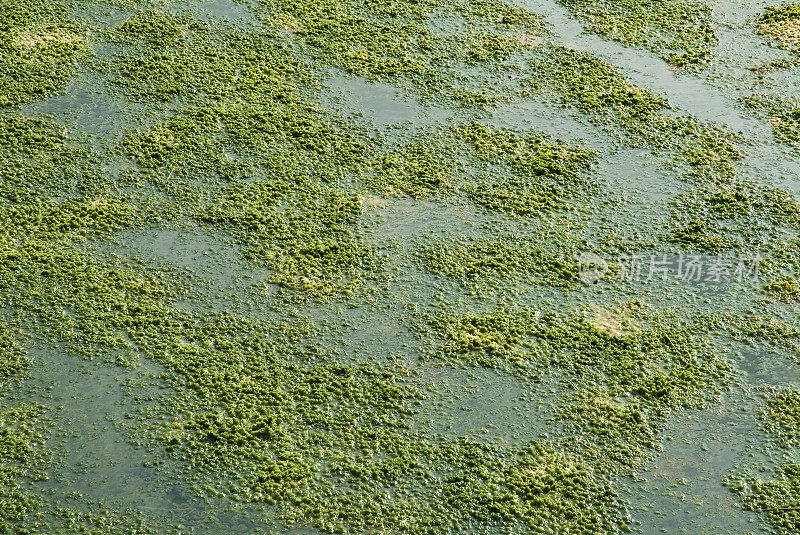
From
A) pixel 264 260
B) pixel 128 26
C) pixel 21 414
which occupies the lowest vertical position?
pixel 21 414

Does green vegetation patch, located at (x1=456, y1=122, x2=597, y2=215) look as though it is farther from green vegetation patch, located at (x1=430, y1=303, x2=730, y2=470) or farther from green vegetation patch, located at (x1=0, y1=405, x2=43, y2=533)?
green vegetation patch, located at (x1=0, y1=405, x2=43, y2=533)

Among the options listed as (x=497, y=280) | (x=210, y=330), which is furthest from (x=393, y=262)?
(x=210, y=330)

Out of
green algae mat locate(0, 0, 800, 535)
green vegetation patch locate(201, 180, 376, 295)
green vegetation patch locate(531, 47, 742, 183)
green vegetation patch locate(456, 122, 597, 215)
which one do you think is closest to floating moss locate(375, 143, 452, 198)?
green algae mat locate(0, 0, 800, 535)

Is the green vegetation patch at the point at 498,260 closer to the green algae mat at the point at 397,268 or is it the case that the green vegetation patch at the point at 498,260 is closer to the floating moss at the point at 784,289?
the green algae mat at the point at 397,268

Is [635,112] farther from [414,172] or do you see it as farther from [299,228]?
[299,228]

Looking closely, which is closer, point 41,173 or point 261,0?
point 41,173

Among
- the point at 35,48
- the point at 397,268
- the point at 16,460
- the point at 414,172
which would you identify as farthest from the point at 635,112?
the point at 16,460

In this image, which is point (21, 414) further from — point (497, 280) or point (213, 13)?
point (213, 13)
